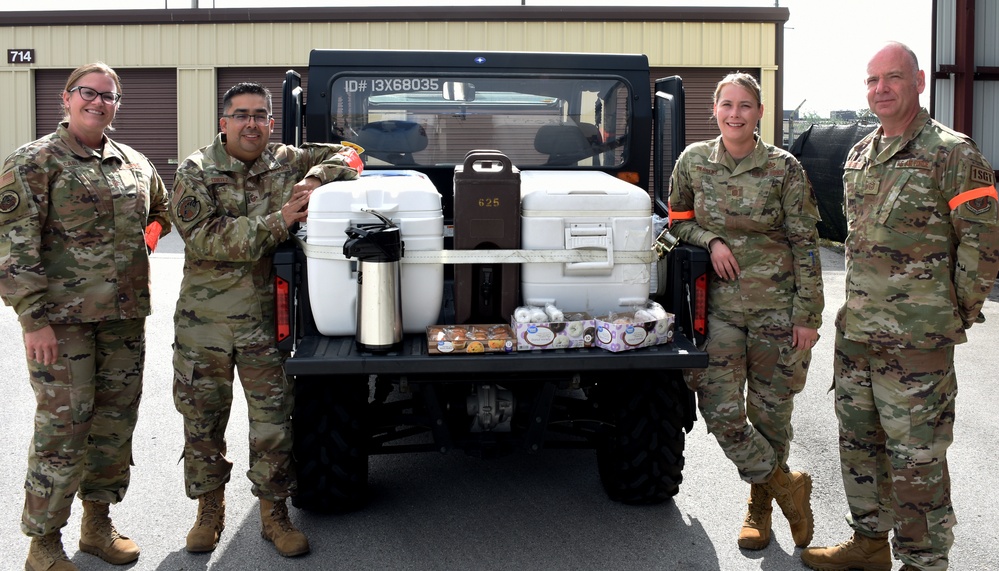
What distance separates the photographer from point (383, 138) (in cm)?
527

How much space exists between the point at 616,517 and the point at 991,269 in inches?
73.3

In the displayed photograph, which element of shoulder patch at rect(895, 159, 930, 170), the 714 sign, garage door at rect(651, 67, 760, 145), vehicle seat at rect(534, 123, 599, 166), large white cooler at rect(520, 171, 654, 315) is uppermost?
the 714 sign

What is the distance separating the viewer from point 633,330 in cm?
360

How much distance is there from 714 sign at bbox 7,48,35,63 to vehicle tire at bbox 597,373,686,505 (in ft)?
60.1

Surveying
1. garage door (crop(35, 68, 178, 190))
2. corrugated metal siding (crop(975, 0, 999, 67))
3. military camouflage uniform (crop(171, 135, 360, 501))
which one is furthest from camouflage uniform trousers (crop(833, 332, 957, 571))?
garage door (crop(35, 68, 178, 190))

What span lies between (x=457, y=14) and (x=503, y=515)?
49.8 feet

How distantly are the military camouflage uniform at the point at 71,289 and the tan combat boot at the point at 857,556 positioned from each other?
2.87m

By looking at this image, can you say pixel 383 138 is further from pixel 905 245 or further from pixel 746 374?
pixel 905 245

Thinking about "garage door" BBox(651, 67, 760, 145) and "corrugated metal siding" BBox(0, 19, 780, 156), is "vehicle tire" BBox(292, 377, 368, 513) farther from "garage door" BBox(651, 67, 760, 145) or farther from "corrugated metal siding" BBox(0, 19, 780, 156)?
"garage door" BBox(651, 67, 760, 145)

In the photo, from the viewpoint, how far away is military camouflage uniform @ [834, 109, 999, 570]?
3383 millimetres

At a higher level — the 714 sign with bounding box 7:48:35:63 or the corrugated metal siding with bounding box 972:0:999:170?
the 714 sign with bounding box 7:48:35:63

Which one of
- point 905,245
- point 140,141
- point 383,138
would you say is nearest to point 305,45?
point 140,141

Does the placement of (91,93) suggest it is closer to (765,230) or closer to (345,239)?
(345,239)

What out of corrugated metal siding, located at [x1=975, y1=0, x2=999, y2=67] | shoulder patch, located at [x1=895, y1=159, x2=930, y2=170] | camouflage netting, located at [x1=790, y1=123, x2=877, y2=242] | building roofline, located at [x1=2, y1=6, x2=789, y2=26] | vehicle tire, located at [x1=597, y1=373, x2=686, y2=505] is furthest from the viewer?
building roofline, located at [x1=2, y1=6, x2=789, y2=26]
